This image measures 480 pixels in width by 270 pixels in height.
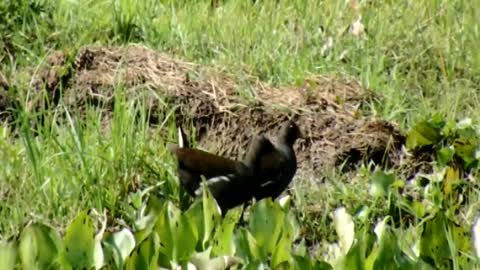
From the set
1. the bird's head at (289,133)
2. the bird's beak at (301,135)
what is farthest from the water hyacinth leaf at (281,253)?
the bird's beak at (301,135)

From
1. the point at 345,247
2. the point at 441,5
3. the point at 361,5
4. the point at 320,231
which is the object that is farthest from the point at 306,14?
the point at 345,247

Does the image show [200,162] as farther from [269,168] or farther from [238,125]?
[238,125]

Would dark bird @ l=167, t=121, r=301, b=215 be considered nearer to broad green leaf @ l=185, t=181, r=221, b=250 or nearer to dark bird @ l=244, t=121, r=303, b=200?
dark bird @ l=244, t=121, r=303, b=200

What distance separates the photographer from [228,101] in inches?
238

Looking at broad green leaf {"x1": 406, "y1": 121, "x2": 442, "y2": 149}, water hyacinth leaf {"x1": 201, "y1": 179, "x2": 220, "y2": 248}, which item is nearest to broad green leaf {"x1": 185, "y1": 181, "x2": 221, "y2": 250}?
water hyacinth leaf {"x1": 201, "y1": 179, "x2": 220, "y2": 248}

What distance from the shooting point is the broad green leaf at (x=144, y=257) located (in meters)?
3.55

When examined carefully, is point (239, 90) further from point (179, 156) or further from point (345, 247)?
point (345, 247)

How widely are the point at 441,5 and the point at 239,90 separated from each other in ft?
6.24

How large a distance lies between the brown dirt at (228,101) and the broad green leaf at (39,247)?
2237 millimetres

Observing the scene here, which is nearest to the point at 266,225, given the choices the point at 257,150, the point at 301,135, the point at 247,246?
the point at 247,246

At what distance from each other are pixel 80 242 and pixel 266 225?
57 cm

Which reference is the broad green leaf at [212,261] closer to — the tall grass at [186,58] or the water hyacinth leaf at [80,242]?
the water hyacinth leaf at [80,242]

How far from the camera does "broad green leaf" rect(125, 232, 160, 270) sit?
3.55 m

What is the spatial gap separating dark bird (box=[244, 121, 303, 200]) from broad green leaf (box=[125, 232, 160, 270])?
1590 mm
